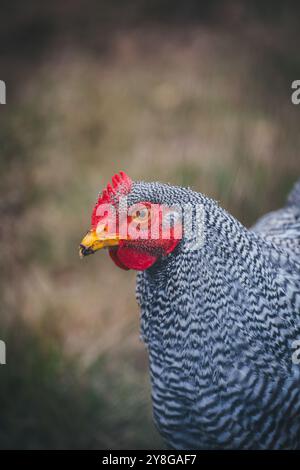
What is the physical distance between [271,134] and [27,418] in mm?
3281

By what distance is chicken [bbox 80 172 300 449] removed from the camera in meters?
2.44

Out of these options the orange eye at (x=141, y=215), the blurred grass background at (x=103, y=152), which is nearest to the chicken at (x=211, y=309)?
the orange eye at (x=141, y=215)

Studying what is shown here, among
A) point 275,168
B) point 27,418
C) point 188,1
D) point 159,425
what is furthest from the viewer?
point 188,1

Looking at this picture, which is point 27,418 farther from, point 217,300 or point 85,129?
point 85,129

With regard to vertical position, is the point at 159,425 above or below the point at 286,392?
below

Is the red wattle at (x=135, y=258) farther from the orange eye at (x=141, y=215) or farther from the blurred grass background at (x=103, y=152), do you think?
the blurred grass background at (x=103, y=152)

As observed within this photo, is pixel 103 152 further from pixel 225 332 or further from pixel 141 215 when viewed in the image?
pixel 225 332

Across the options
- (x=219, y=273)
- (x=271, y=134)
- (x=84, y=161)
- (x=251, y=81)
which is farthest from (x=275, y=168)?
(x=84, y=161)

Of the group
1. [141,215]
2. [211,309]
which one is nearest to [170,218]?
[141,215]

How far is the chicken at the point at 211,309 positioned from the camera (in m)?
2.44

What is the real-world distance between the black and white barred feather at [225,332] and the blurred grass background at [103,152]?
1.46 meters

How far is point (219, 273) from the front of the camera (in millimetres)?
2469

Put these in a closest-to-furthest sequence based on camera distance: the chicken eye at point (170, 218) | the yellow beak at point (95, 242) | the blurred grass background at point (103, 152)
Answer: the yellow beak at point (95, 242), the chicken eye at point (170, 218), the blurred grass background at point (103, 152)

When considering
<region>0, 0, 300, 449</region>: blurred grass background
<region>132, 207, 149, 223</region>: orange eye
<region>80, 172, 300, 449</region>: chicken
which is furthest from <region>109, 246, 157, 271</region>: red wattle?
<region>0, 0, 300, 449</region>: blurred grass background
